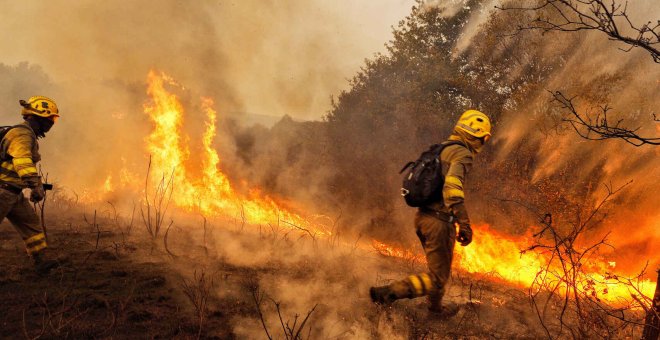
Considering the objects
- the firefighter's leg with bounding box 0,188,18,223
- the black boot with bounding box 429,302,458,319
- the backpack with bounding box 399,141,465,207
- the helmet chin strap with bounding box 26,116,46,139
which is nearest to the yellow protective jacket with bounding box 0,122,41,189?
the firefighter's leg with bounding box 0,188,18,223

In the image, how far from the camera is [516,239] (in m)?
11.1

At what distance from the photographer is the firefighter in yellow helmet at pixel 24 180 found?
476 cm

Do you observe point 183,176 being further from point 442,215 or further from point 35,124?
point 442,215

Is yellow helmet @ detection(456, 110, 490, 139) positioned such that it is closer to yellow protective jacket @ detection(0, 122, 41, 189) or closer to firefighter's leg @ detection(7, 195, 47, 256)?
yellow protective jacket @ detection(0, 122, 41, 189)

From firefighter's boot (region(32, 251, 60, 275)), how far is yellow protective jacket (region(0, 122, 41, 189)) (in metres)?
0.86

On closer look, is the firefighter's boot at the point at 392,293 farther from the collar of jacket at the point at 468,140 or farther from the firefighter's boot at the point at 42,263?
the firefighter's boot at the point at 42,263

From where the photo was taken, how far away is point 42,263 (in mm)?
4855

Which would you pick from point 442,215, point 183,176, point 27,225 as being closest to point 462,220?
point 442,215

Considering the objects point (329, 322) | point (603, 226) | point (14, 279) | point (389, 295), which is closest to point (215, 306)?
point (329, 322)

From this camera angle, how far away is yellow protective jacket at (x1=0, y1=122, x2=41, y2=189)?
4.74 metres

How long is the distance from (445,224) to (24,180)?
4812 millimetres

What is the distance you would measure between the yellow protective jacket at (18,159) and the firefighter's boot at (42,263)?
0.86m

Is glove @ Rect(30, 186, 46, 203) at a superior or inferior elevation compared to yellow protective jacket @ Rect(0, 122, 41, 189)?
inferior

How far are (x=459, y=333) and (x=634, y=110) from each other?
9646 millimetres
